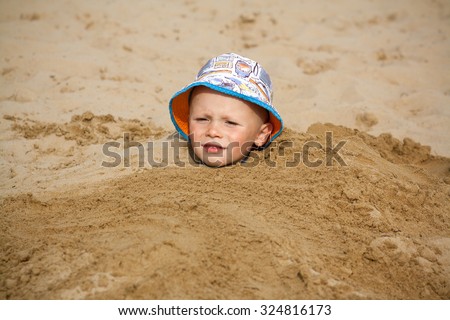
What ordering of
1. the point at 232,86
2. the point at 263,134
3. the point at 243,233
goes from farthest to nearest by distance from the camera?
the point at 263,134, the point at 232,86, the point at 243,233

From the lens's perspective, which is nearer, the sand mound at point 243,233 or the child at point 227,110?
the sand mound at point 243,233

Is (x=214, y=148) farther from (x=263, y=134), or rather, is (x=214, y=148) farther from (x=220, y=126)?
(x=263, y=134)

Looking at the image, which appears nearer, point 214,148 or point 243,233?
point 243,233

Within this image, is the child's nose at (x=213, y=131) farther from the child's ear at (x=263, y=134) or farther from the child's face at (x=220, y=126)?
the child's ear at (x=263, y=134)

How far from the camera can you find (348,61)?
4605 mm

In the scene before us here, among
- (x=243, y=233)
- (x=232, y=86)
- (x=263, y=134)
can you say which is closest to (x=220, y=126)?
(x=232, y=86)

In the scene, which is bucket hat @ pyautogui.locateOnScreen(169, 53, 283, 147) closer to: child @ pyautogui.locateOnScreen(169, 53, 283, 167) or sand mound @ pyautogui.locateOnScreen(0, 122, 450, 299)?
child @ pyautogui.locateOnScreen(169, 53, 283, 167)

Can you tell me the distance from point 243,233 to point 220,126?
896mm

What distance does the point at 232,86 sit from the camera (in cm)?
262

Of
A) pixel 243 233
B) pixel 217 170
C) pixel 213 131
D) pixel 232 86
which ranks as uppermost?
pixel 232 86

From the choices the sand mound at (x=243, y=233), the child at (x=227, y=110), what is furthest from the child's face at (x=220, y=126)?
the sand mound at (x=243, y=233)

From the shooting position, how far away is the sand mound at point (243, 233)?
1773mm

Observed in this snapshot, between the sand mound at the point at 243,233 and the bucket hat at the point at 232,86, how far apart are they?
0.37 meters

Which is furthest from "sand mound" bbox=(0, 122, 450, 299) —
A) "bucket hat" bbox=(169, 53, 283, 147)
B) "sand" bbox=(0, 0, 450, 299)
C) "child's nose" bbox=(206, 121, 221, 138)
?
"bucket hat" bbox=(169, 53, 283, 147)
